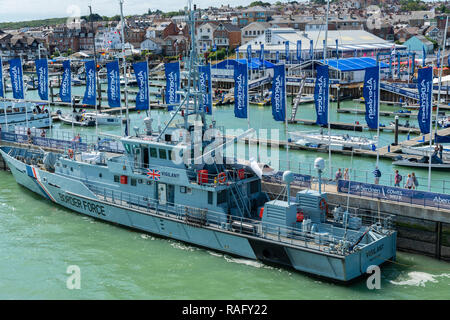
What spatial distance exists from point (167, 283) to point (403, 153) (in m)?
27.0

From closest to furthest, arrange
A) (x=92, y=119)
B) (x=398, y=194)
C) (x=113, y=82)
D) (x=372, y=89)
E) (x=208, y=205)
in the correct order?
(x=398, y=194), (x=208, y=205), (x=372, y=89), (x=113, y=82), (x=92, y=119)

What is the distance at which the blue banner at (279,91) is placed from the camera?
33750mm

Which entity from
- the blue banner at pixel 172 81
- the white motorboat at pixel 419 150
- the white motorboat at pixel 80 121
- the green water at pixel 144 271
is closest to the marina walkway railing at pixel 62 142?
the blue banner at pixel 172 81

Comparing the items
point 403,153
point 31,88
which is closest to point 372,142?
point 403,153

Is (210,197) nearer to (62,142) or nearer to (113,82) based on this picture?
(113,82)

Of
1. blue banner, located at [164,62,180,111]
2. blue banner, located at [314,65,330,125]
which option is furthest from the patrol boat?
blue banner, located at [164,62,180,111]

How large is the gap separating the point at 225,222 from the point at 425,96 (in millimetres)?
12250

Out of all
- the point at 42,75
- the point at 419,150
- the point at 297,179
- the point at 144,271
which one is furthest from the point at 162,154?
the point at 419,150

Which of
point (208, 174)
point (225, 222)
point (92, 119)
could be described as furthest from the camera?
point (92, 119)

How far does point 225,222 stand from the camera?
25.4m

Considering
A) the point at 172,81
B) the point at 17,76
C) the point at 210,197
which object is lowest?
the point at 210,197

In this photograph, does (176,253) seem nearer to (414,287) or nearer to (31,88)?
(414,287)

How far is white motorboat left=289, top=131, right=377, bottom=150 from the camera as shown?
45.7 metres

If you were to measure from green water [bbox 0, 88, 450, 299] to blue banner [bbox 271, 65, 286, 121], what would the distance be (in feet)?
38.7
